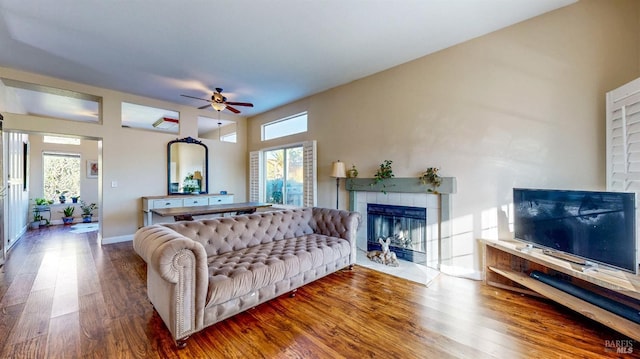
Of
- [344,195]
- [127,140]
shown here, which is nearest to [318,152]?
[344,195]

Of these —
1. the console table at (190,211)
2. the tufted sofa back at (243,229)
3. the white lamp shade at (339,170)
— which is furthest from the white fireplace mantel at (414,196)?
the console table at (190,211)

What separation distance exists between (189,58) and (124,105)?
277 cm

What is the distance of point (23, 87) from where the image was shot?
157 inches

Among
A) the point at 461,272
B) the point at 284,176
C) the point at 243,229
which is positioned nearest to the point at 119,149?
the point at 284,176

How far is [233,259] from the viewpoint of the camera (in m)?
2.41

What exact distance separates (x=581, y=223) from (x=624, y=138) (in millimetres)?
749

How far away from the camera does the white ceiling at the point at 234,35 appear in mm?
2404

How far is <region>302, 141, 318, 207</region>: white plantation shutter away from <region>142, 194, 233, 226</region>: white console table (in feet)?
7.21

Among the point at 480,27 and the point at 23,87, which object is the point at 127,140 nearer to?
the point at 23,87

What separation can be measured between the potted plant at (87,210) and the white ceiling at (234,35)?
445 cm

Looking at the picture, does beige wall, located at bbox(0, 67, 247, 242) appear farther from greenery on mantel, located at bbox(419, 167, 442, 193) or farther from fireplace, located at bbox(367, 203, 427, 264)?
greenery on mantel, located at bbox(419, 167, 442, 193)

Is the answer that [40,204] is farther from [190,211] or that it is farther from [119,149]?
[190,211]

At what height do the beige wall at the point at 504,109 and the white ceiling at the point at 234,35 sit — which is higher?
the white ceiling at the point at 234,35

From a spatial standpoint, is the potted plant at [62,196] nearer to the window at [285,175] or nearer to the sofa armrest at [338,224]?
the window at [285,175]
